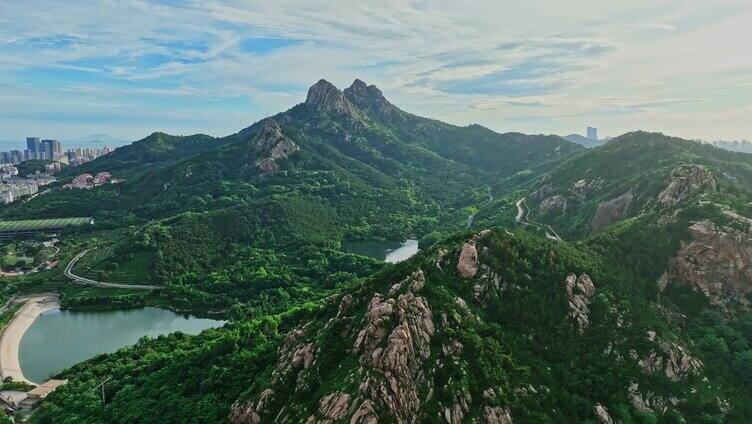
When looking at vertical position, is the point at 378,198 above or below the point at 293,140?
below

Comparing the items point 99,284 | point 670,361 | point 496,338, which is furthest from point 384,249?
point 670,361

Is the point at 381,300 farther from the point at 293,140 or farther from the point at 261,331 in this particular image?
the point at 293,140

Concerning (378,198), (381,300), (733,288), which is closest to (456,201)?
(378,198)

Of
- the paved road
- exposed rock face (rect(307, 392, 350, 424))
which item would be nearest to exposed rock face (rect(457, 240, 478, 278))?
exposed rock face (rect(307, 392, 350, 424))

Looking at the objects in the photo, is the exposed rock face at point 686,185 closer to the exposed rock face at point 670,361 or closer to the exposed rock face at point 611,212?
the exposed rock face at point 611,212

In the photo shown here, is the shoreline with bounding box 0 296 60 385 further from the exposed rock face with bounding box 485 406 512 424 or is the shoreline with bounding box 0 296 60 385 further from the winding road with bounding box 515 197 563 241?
the winding road with bounding box 515 197 563 241
